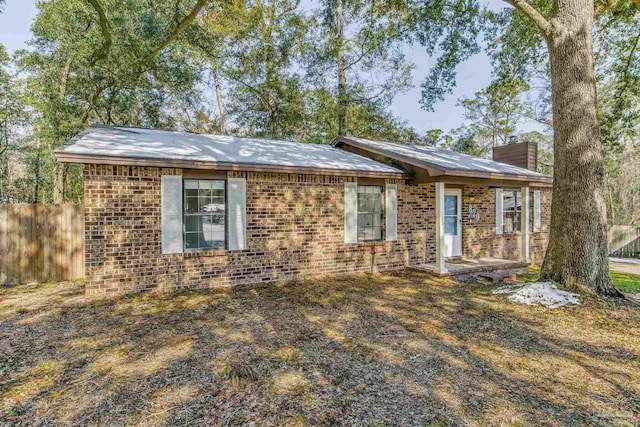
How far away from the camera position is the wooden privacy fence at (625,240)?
49.1ft

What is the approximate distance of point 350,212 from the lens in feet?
26.8

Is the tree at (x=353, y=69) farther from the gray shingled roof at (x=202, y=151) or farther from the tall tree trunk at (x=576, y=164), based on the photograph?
the tall tree trunk at (x=576, y=164)

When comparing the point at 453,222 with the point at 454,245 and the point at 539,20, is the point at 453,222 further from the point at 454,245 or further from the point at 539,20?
the point at 539,20

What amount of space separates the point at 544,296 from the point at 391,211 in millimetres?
3751

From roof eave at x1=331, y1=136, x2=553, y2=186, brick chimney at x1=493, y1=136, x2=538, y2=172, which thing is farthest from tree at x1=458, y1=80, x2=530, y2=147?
roof eave at x1=331, y1=136, x2=553, y2=186

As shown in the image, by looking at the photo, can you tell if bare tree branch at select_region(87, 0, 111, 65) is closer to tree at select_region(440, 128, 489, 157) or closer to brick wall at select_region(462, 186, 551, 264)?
brick wall at select_region(462, 186, 551, 264)

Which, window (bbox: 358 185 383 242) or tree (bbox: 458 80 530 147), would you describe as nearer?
window (bbox: 358 185 383 242)

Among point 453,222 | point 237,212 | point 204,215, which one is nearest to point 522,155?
point 453,222

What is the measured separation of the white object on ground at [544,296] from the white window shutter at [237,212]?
5.12 m

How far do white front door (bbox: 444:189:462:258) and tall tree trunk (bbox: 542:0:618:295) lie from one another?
A: 3290 mm

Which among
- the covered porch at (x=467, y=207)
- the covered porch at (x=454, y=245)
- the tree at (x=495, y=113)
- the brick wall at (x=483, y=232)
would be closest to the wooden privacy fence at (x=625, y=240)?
the covered porch at (x=467, y=207)

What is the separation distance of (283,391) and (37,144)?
71.8 feet

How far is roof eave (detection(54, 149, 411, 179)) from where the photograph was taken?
220 inches

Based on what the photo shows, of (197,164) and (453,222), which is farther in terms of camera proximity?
(453,222)
